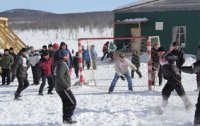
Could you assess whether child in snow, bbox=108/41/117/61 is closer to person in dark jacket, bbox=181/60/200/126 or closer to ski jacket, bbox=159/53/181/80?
ski jacket, bbox=159/53/181/80

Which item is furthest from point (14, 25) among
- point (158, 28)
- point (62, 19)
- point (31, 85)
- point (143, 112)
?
point (143, 112)

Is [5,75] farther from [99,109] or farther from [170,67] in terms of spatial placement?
[170,67]

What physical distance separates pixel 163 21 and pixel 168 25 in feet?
1.48

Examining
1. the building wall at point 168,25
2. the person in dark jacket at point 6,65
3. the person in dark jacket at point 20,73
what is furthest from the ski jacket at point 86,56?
the person in dark jacket at point 20,73

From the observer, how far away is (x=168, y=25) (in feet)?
96.2

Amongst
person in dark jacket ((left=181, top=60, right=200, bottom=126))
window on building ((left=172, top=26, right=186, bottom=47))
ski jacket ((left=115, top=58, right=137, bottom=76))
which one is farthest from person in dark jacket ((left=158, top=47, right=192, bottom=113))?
window on building ((left=172, top=26, right=186, bottom=47))

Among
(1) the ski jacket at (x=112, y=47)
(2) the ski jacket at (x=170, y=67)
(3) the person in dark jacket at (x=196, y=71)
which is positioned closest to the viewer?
(3) the person in dark jacket at (x=196, y=71)

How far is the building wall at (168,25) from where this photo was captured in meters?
28.4

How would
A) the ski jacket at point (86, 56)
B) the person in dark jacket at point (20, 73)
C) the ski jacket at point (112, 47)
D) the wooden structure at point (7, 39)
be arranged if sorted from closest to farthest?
the person in dark jacket at point (20, 73)
the ski jacket at point (86, 56)
the wooden structure at point (7, 39)
the ski jacket at point (112, 47)

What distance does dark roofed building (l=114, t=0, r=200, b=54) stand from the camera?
28.5 metres

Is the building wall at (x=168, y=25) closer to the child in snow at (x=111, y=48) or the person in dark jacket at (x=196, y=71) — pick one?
the child in snow at (x=111, y=48)

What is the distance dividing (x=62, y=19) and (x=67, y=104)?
11118 centimetres

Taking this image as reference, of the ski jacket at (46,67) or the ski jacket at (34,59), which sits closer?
the ski jacket at (46,67)

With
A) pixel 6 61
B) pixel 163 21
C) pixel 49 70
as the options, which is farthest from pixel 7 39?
pixel 49 70
